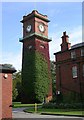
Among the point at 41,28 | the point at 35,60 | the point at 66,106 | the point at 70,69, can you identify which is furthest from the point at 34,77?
the point at 66,106

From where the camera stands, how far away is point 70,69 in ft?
139

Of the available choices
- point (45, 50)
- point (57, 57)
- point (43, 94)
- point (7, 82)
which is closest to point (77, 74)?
point (57, 57)

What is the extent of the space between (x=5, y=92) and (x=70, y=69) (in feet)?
92.0

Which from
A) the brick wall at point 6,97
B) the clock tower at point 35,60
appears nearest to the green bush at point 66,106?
the clock tower at point 35,60

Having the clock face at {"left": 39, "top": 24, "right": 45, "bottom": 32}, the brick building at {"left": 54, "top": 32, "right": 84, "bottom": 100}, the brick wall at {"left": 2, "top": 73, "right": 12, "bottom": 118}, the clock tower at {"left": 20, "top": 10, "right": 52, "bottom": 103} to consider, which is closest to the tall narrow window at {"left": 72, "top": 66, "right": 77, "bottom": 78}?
the brick building at {"left": 54, "top": 32, "right": 84, "bottom": 100}

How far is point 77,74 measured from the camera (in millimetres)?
40719

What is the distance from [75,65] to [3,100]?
2746cm

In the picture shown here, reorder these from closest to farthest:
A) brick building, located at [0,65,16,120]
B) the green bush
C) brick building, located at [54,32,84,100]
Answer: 1. brick building, located at [0,65,16,120]
2. the green bush
3. brick building, located at [54,32,84,100]

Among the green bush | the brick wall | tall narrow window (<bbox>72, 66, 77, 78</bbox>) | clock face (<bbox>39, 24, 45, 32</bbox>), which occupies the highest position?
clock face (<bbox>39, 24, 45, 32</bbox>)

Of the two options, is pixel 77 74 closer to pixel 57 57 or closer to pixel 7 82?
pixel 57 57

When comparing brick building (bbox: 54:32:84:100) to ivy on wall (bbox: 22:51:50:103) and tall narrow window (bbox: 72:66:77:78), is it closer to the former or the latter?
tall narrow window (bbox: 72:66:77:78)

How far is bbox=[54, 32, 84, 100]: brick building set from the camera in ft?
132

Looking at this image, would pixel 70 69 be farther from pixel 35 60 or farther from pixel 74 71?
pixel 35 60

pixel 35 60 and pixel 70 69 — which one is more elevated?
pixel 35 60
